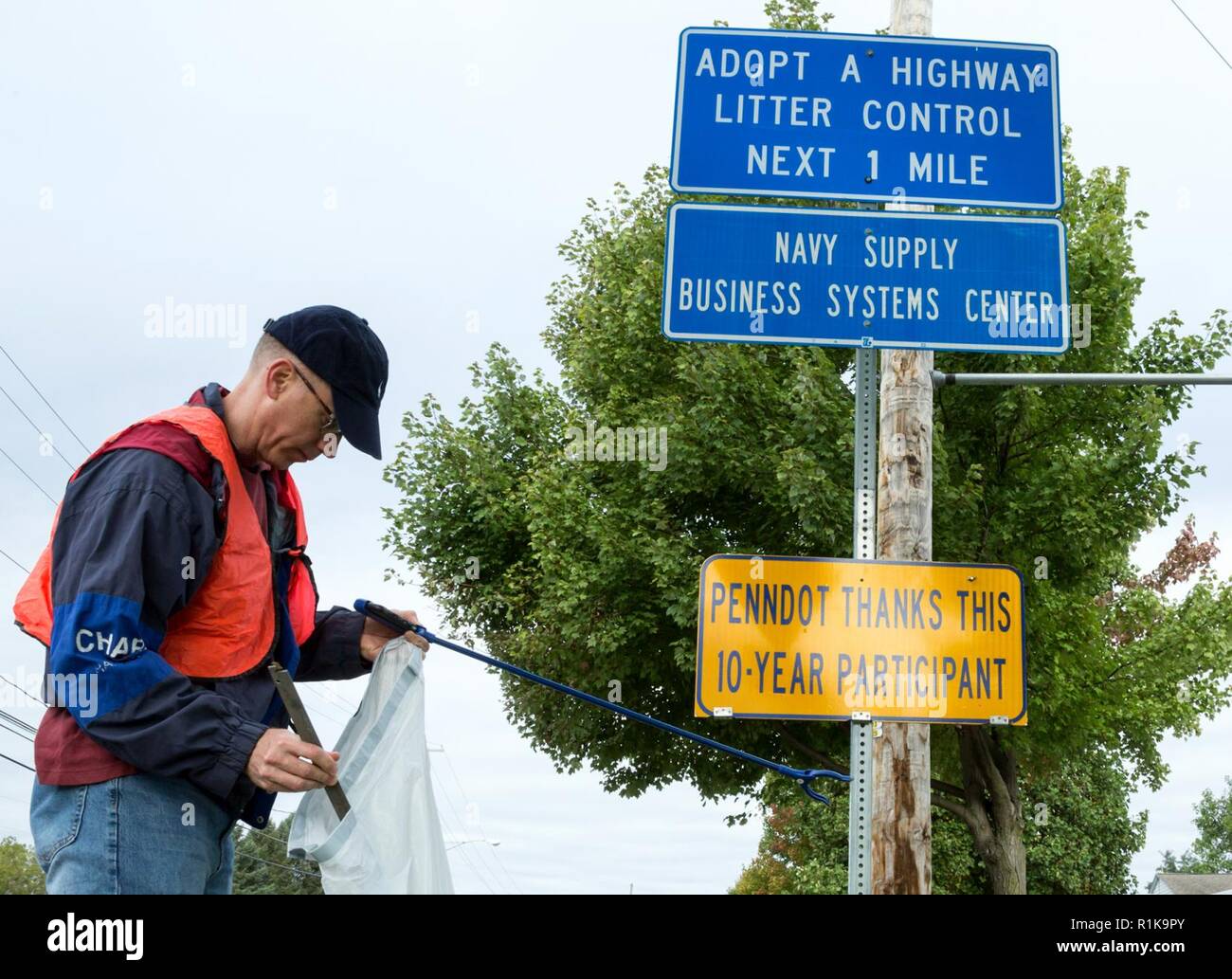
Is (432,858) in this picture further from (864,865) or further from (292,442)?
(864,865)

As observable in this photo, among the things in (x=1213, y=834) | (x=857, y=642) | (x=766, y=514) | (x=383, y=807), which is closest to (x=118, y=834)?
(x=383, y=807)

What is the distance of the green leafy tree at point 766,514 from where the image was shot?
16453 mm

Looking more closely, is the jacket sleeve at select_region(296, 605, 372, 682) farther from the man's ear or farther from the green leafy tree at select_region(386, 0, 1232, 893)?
the green leafy tree at select_region(386, 0, 1232, 893)

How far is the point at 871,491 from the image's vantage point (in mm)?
5840

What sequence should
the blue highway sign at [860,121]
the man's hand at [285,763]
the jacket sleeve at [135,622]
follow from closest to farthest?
the jacket sleeve at [135,622] < the man's hand at [285,763] < the blue highway sign at [860,121]

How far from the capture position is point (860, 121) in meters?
5.55

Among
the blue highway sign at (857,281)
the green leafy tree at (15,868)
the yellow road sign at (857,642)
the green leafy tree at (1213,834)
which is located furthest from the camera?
the green leafy tree at (1213,834)

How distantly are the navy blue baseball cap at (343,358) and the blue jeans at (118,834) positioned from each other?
91cm

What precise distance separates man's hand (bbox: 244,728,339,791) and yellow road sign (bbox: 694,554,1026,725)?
9.30 feet

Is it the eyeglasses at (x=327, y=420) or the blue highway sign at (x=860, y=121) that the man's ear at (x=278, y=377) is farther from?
the blue highway sign at (x=860, y=121)

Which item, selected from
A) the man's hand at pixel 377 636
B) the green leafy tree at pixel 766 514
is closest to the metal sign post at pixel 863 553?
the man's hand at pixel 377 636


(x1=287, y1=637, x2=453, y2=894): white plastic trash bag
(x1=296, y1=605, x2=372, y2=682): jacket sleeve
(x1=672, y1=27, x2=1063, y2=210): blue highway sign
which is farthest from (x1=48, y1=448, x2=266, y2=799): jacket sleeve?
(x1=672, y1=27, x2=1063, y2=210): blue highway sign

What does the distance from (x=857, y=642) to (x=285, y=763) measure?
10.6 feet
